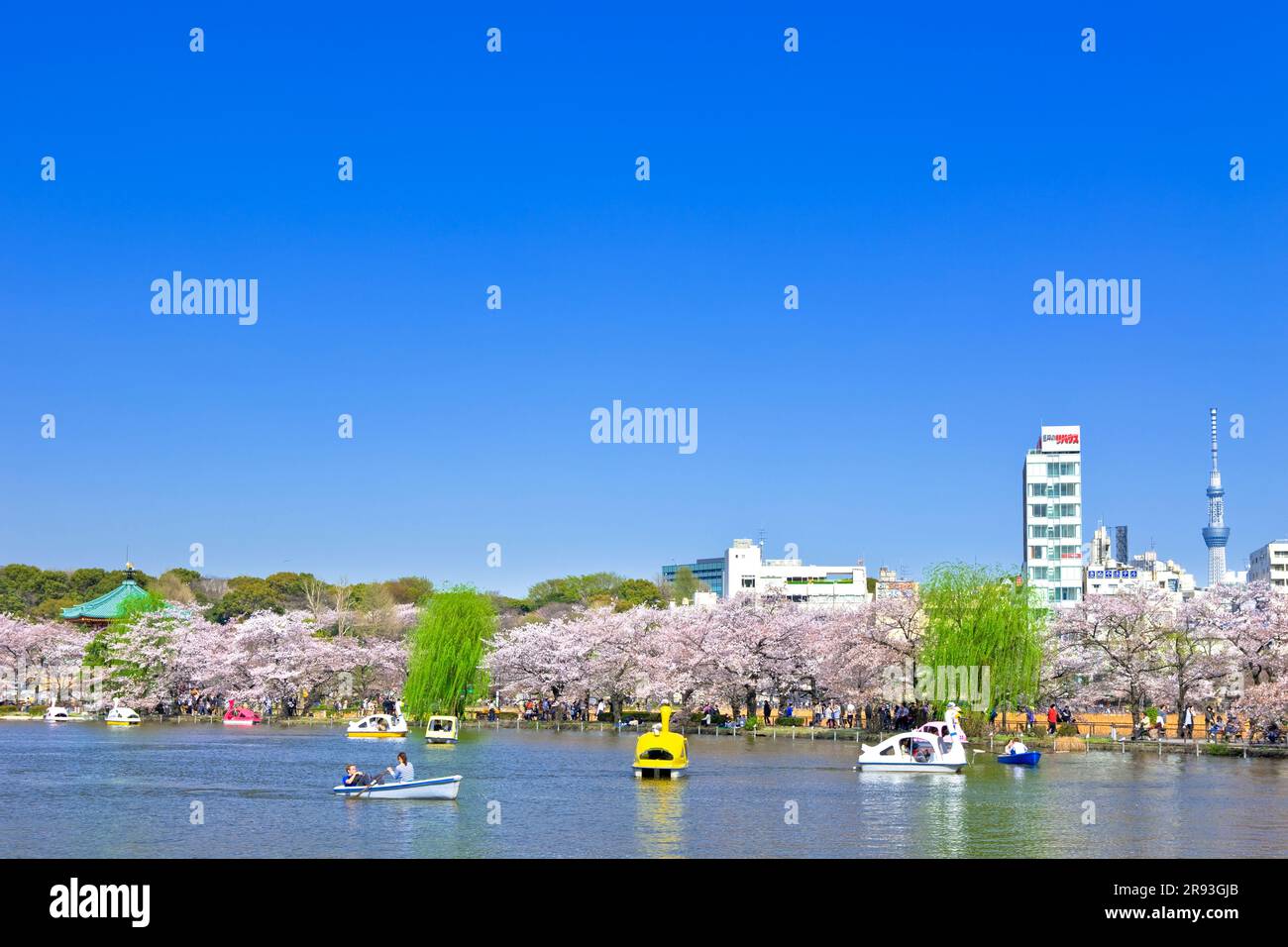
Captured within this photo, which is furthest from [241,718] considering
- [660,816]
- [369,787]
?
[660,816]

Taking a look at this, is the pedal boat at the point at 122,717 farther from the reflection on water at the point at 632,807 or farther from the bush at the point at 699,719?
the bush at the point at 699,719

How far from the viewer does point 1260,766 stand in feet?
177

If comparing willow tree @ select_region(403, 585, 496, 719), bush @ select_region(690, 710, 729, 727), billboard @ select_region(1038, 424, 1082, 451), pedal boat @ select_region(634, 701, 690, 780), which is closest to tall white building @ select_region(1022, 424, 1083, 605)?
billboard @ select_region(1038, 424, 1082, 451)

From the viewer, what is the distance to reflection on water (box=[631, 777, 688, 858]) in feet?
100

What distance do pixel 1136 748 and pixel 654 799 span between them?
104 feet

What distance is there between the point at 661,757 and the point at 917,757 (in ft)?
34.0

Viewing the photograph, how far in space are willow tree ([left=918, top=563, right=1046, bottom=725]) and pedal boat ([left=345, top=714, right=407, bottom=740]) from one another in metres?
26.9

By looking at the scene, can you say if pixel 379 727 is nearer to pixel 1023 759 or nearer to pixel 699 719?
pixel 699 719

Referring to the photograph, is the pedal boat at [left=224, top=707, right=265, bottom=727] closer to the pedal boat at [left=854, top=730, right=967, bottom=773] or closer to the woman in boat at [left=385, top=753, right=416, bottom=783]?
the pedal boat at [left=854, top=730, right=967, bottom=773]

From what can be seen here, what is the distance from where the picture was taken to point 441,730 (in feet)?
226

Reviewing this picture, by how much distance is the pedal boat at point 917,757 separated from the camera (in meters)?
52.4

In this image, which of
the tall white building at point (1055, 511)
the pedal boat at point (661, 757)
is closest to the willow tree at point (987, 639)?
the pedal boat at point (661, 757)
